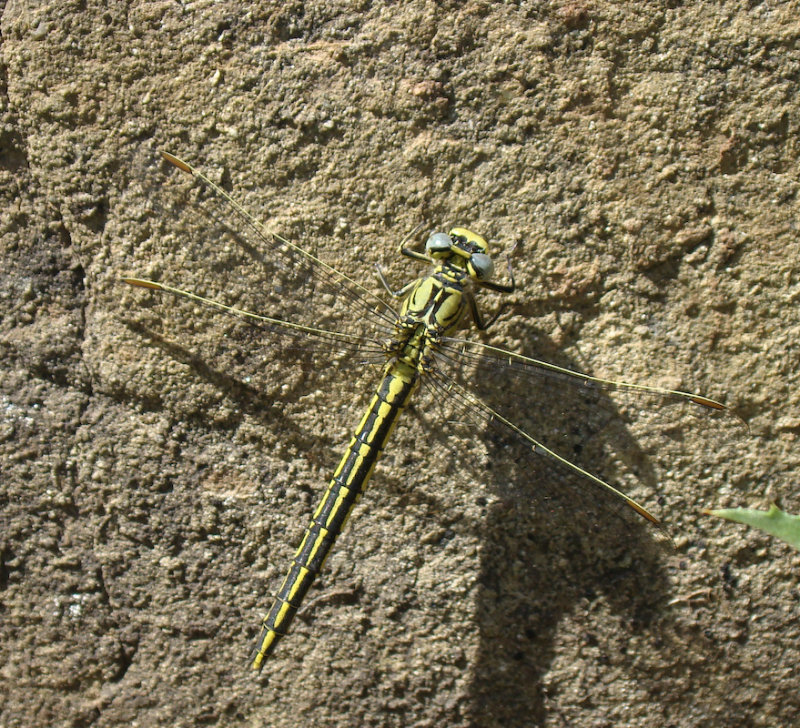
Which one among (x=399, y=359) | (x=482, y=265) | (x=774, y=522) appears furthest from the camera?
(x=399, y=359)

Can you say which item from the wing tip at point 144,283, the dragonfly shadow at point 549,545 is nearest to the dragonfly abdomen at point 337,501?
the dragonfly shadow at point 549,545

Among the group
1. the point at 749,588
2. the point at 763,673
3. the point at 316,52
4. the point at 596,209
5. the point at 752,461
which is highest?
the point at 316,52

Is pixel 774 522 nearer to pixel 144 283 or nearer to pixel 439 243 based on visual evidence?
pixel 439 243

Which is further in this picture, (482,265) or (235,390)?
(235,390)

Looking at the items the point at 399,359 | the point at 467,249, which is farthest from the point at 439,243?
the point at 399,359

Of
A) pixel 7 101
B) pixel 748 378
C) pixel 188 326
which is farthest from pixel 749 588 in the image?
pixel 7 101

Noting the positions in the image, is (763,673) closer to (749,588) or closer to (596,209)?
(749,588)
